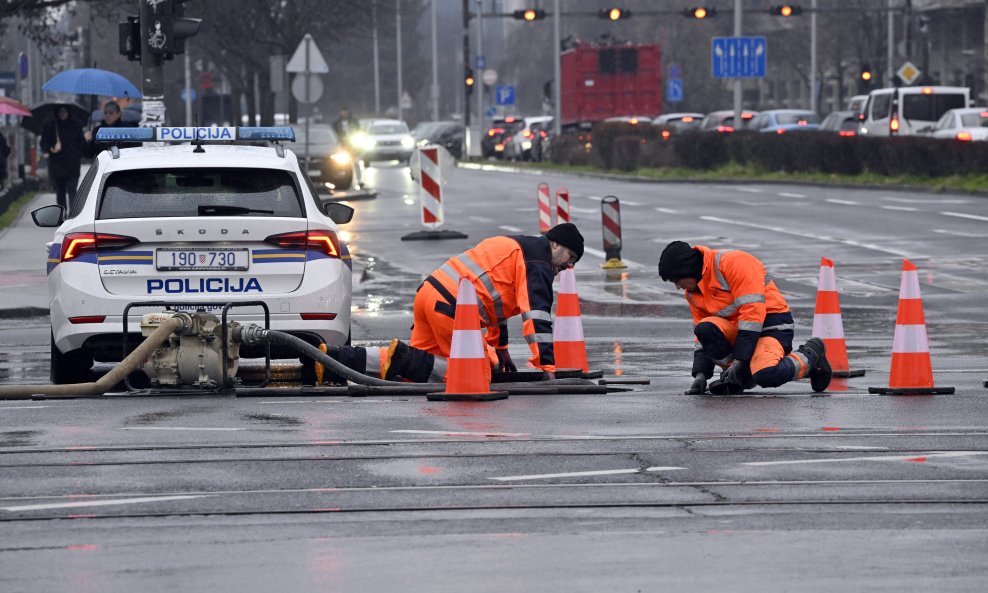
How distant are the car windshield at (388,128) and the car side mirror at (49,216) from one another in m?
55.7

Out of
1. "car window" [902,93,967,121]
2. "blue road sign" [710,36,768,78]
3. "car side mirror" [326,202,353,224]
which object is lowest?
"car side mirror" [326,202,353,224]

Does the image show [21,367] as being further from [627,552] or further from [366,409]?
[627,552]

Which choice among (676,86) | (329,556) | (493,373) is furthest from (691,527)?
(676,86)

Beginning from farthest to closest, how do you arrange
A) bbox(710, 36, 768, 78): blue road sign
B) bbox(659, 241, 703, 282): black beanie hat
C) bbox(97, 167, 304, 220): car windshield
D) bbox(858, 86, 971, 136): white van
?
bbox(710, 36, 768, 78): blue road sign
bbox(858, 86, 971, 136): white van
bbox(97, 167, 304, 220): car windshield
bbox(659, 241, 703, 282): black beanie hat

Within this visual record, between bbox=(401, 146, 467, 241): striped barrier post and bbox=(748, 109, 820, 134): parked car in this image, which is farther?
bbox=(748, 109, 820, 134): parked car

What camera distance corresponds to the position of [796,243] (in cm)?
2559

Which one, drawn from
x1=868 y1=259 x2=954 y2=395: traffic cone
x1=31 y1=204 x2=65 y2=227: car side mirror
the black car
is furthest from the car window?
x1=31 y1=204 x2=65 y2=227: car side mirror

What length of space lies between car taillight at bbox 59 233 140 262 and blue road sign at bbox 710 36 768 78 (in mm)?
43073

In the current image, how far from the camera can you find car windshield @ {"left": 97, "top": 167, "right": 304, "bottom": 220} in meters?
11.2

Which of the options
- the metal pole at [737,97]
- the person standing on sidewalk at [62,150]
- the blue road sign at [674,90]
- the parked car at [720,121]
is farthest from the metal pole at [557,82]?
the person standing on sidewalk at [62,150]

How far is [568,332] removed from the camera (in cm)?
1245

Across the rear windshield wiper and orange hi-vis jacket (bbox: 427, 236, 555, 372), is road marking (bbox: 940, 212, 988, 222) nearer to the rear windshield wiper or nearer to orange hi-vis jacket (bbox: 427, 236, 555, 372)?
orange hi-vis jacket (bbox: 427, 236, 555, 372)

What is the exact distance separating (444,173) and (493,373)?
49.0 feet

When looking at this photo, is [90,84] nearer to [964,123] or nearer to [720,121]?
[964,123]
